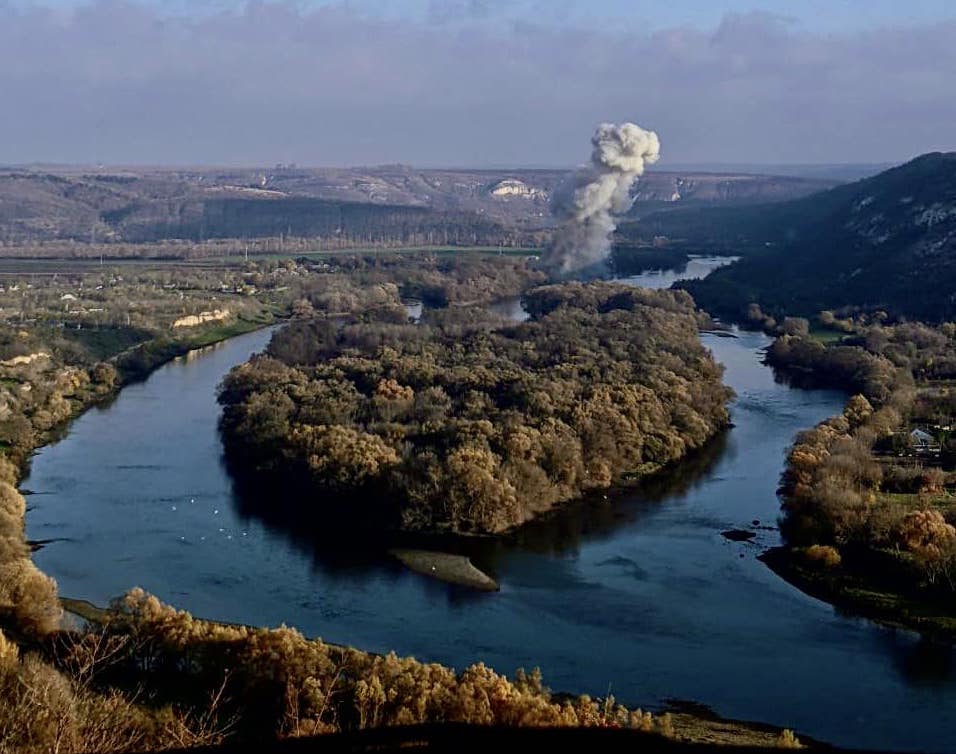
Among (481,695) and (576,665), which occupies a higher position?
(481,695)

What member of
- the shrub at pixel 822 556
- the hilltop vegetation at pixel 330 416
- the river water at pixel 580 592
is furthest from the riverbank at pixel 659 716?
the shrub at pixel 822 556

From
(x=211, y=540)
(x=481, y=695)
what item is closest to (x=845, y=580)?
(x=481, y=695)

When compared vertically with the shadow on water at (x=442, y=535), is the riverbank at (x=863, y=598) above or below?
above

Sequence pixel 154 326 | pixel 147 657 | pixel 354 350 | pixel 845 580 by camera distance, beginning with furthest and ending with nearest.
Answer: pixel 154 326
pixel 354 350
pixel 845 580
pixel 147 657

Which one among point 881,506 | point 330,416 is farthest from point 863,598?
point 330,416

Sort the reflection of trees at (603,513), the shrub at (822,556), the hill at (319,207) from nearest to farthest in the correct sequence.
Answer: the shrub at (822,556) → the reflection of trees at (603,513) → the hill at (319,207)

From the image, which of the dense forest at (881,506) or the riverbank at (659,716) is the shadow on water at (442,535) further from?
the riverbank at (659,716)

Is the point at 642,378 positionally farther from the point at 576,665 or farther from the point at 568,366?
the point at 576,665

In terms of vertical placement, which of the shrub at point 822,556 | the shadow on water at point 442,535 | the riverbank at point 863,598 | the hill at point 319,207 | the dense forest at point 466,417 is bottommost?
the shadow on water at point 442,535
